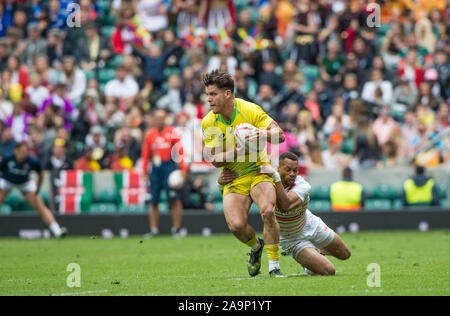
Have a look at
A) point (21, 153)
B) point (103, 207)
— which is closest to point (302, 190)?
point (21, 153)

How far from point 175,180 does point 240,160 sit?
7216 mm

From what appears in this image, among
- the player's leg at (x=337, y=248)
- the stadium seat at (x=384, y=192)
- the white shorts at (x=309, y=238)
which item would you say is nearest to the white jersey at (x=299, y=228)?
the white shorts at (x=309, y=238)

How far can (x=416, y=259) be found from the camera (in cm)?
1173

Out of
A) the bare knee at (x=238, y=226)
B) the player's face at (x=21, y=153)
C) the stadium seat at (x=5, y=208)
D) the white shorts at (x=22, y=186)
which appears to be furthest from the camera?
the stadium seat at (x=5, y=208)

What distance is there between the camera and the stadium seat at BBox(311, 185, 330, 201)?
18516 mm

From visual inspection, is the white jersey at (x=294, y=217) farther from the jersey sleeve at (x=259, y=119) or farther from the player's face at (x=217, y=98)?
the player's face at (x=217, y=98)

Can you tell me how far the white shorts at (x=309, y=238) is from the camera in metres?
9.97

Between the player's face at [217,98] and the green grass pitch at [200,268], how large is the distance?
1938 millimetres

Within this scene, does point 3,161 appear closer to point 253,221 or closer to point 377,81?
point 253,221

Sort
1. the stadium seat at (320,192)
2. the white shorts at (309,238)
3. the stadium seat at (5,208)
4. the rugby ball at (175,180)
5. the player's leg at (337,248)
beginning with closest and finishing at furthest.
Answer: the white shorts at (309,238) < the player's leg at (337,248) < the rugby ball at (175,180) < the stadium seat at (320,192) < the stadium seat at (5,208)

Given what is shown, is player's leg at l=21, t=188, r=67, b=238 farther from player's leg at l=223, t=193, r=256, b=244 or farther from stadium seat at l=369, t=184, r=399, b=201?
player's leg at l=223, t=193, r=256, b=244

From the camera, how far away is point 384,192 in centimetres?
1859

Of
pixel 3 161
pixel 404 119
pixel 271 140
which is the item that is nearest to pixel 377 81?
Result: pixel 404 119
